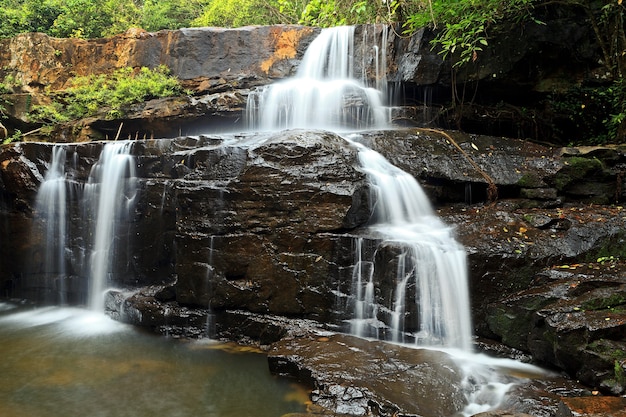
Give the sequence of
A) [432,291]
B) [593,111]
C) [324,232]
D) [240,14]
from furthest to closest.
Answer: [240,14] → [593,111] → [324,232] → [432,291]

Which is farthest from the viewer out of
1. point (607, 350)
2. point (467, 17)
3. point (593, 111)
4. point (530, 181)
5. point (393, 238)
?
point (593, 111)

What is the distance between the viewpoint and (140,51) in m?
12.4

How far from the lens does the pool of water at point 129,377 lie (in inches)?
172

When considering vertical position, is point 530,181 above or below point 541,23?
below

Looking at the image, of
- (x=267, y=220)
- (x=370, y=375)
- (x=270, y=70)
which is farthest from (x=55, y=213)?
(x=370, y=375)

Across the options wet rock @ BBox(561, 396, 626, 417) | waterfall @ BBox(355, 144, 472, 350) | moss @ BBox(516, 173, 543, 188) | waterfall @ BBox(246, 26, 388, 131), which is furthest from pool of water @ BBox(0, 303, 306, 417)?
waterfall @ BBox(246, 26, 388, 131)

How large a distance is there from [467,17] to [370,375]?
623 cm

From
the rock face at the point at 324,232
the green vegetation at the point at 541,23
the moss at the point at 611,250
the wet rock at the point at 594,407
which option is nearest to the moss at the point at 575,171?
the rock face at the point at 324,232

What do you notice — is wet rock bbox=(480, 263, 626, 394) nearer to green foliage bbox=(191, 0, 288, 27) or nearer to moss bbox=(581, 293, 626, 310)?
moss bbox=(581, 293, 626, 310)

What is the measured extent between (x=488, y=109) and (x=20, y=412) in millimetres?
9072

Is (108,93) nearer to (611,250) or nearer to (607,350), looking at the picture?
(611,250)

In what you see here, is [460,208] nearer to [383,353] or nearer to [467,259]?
[467,259]

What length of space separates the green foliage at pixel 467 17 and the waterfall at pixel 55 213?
7459 millimetres

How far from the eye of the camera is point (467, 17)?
7.43m
